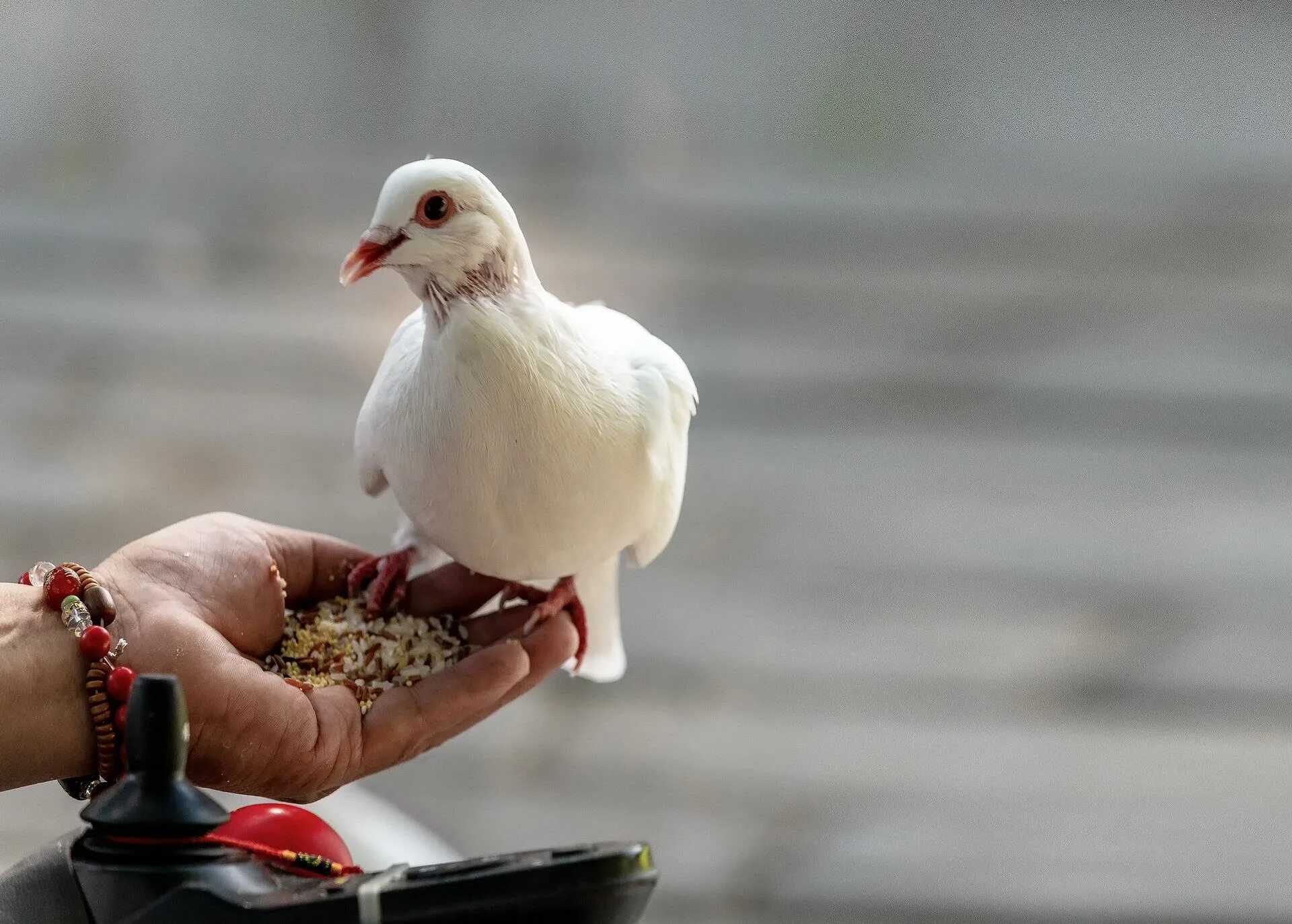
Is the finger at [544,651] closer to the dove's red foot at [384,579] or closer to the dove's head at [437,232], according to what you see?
the dove's red foot at [384,579]

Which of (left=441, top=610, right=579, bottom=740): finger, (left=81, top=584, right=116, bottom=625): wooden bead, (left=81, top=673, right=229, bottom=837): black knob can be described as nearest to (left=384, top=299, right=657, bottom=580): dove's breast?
(left=441, top=610, right=579, bottom=740): finger

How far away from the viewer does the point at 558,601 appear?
1.16m

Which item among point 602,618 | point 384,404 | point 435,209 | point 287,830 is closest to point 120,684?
point 287,830

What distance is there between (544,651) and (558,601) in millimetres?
71

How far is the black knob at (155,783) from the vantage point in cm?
60

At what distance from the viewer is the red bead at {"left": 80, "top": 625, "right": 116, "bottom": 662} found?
2.80 feet

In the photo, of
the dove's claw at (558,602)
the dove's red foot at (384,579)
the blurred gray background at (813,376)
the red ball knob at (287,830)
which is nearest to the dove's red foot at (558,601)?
the dove's claw at (558,602)

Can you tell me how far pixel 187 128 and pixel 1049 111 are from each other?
6.08 feet

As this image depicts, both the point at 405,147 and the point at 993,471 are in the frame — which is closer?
the point at 993,471

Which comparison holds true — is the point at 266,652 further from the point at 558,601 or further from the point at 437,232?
the point at 437,232

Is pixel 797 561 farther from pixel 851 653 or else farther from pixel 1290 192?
pixel 1290 192

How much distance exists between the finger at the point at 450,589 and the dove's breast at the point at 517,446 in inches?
7.8

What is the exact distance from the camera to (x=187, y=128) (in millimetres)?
2541

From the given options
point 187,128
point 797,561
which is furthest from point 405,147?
point 797,561
